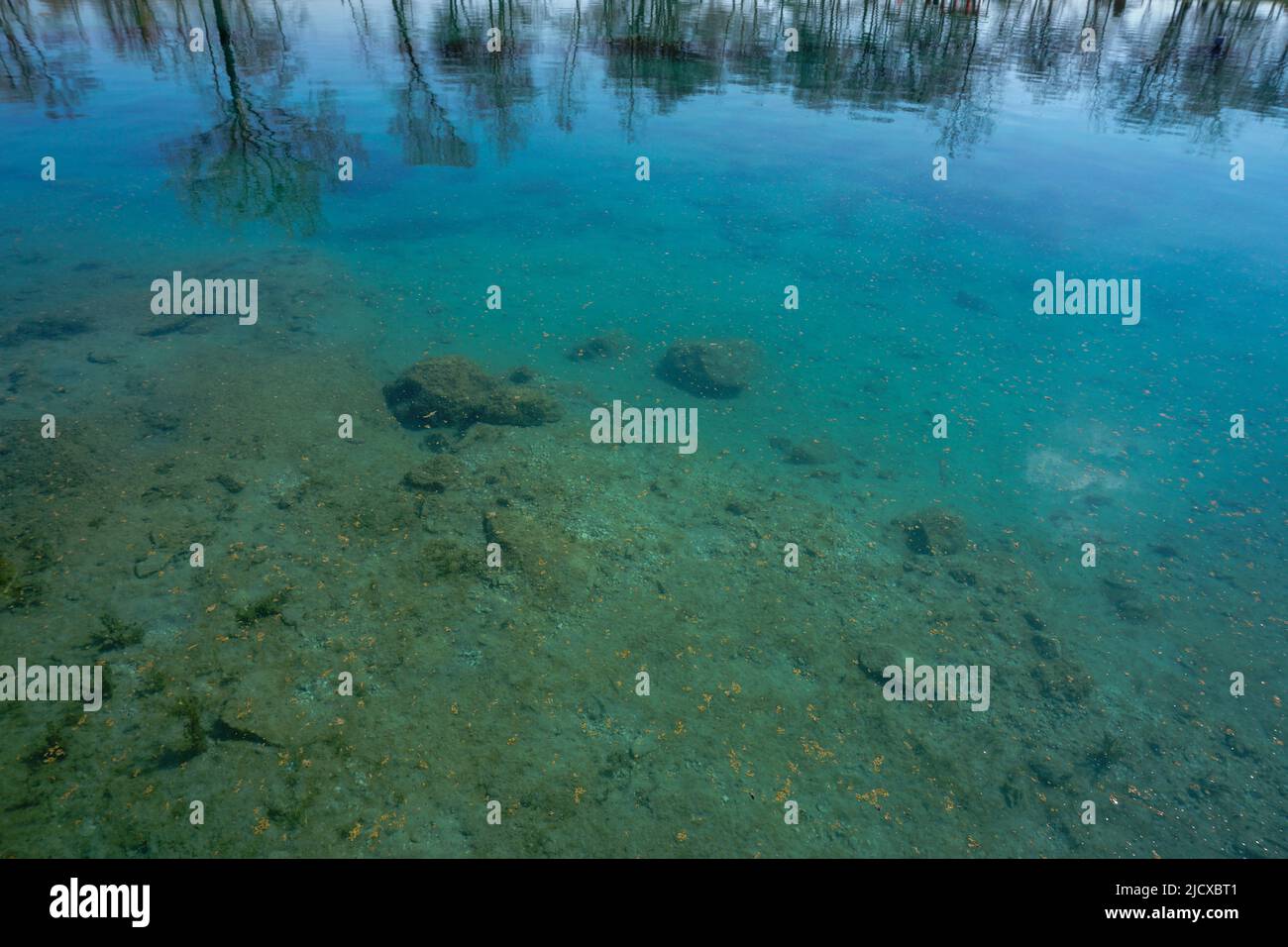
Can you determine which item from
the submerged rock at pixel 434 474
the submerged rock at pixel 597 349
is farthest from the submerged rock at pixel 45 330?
the submerged rock at pixel 597 349

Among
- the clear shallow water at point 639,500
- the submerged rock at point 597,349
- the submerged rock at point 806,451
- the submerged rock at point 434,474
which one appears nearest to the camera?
the clear shallow water at point 639,500

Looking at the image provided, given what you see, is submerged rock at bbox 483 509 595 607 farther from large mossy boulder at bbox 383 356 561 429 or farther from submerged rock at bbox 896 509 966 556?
submerged rock at bbox 896 509 966 556

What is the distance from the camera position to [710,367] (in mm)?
11656

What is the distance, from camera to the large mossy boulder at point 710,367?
11578 mm

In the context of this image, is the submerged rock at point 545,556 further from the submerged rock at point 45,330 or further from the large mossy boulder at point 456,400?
the submerged rock at point 45,330

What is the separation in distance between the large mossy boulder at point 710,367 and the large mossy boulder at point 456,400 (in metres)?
2.38

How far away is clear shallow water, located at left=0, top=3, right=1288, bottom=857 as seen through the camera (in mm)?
5922

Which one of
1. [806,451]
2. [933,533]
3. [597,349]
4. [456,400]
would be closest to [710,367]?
[597,349]

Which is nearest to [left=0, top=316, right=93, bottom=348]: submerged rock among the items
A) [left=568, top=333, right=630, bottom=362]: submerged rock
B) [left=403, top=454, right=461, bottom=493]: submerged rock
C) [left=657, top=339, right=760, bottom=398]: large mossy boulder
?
[left=403, top=454, right=461, bottom=493]: submerged rock

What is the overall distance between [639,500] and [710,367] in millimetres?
3499

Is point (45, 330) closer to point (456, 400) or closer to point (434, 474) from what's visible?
point (456, 400)

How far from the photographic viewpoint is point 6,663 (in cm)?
625
